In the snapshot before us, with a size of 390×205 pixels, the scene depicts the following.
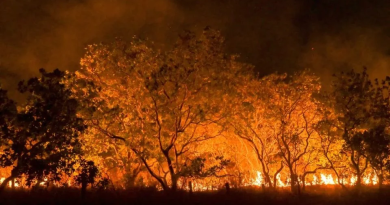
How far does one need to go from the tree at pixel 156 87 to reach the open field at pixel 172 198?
8.51 ft

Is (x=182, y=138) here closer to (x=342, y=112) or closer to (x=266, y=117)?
(x=266, y=117)

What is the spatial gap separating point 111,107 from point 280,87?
11683 millimetres

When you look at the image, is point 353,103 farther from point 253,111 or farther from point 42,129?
point 42,129

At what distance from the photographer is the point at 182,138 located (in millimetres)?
24438

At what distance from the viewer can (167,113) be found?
2184cm

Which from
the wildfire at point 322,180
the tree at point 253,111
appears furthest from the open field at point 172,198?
the wildfire at point 322,180

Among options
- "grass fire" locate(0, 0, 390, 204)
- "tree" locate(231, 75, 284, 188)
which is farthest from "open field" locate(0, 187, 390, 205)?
"tree" locate(231, 75, 284, 188)

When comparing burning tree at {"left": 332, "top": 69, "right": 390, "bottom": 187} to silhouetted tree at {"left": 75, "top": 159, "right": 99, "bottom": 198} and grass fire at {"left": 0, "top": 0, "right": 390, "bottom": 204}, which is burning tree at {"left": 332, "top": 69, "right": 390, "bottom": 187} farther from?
silhouetted tree at {"left": 75, "top": 159, "right": 99, "bottom": 198}

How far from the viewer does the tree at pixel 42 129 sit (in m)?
15.5

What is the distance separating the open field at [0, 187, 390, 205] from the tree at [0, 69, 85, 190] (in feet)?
3.96

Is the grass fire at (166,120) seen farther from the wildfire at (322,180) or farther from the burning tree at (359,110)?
the wildfire at (322,180)

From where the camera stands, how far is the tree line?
15836 millimetres

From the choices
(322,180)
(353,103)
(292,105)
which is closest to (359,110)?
(353,103)

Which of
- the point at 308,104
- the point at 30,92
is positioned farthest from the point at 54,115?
the point at 308,104
